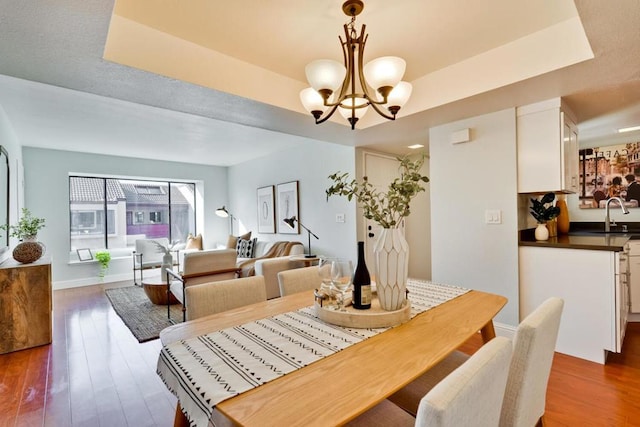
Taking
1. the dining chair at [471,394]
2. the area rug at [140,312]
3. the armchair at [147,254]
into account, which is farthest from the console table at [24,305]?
the dining chair at [471,394]

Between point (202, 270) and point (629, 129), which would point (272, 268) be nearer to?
point (202, 270)

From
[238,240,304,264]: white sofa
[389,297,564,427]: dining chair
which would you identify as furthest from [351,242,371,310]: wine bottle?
[238,240,304,264]: white sofa

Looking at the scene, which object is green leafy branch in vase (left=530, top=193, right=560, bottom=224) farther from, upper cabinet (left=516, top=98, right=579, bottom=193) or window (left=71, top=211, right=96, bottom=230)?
window (left=71, top=211, right=96, bottom=230)

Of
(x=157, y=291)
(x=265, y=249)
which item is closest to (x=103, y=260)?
(x=157, y=291)

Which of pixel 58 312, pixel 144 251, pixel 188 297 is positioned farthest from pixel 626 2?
pixel 144 251

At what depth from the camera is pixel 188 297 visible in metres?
1.59

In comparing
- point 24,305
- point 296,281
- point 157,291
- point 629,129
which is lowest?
point 157,291

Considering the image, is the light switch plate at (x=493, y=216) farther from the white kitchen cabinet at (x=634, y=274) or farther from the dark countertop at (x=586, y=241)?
the white kitchen cabinet at (x=634, y=274)

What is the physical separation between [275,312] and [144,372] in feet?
5.15

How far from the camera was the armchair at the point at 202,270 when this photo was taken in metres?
3.34

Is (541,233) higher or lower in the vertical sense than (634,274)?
higher

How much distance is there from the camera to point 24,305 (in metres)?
2.86

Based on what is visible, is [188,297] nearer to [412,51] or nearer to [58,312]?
[412,51]

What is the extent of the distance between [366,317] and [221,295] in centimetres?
85
